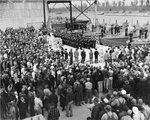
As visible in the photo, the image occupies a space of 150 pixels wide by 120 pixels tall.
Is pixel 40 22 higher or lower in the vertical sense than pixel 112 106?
higher

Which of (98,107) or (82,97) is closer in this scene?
(98,107)

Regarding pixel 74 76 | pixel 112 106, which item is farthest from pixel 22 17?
pixel 112 106

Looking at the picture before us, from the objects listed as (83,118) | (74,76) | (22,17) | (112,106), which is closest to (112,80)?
(74,76)

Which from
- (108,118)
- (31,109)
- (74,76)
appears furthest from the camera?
(74,76)

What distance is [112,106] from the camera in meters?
6.91

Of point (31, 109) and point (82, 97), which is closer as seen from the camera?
point (31, 109)

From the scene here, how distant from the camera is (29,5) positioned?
42.2 meters

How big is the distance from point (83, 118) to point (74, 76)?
2174mm

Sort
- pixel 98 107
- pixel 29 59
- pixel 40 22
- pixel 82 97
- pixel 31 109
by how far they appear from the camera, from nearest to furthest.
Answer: pixel 98 107
pixel 31 109
pixel 82 97
pixel 29 59
pixel 40 22

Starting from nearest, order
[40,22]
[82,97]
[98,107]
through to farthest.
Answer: [98,107] → [82,97] → [40,22]

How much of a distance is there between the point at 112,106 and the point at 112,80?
3350 millimetres

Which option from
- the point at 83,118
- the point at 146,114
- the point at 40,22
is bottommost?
the point at 83,118

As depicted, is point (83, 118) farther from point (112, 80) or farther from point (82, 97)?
point (112, 80)

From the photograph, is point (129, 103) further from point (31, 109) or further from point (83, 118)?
point (31, 109)
